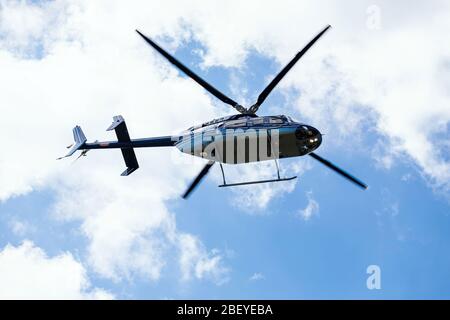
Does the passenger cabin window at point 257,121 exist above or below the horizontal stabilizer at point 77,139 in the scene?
below

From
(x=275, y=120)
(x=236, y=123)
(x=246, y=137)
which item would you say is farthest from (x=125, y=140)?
(x=275, y=120)

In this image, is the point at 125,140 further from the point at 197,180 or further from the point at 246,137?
the point at 246,137

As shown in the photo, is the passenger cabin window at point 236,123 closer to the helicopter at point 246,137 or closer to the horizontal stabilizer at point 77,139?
the helicopter at point 246,137

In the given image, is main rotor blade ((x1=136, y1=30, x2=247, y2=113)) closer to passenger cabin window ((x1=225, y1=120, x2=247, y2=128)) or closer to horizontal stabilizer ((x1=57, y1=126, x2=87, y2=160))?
passenger cabin window ((x1=225, y1=120, x2=247, y2=128))

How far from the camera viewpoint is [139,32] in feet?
81.5

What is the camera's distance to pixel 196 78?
2539 centimetres

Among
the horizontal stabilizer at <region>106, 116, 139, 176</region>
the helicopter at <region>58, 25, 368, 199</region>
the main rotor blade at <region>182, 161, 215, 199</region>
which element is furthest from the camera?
the horizontal stabilizer at <region>106, 116, 139, 176</region>

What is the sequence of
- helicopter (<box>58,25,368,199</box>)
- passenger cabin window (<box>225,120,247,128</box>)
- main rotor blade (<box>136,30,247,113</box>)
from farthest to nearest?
main rotor blade (<box>136,30,247,113</box>), passenger cabin window (<box>225,120,247,128</box>), helicopter (<box>58,25,368,199</box>)

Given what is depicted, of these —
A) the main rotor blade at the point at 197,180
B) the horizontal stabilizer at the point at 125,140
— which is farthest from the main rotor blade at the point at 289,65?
the horizontal stabilizer at the point at 125,140

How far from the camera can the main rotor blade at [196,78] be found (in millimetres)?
24984

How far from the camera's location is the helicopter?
23547mm

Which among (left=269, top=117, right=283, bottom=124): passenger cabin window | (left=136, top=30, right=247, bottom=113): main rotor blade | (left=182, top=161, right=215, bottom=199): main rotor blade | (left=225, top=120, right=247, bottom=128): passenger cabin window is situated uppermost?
(left=136, top=30, right=247, bottom=113): main rotor blade

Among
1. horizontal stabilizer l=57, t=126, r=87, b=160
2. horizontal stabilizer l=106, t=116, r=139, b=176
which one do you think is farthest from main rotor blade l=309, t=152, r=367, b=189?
horizontal stabilizer l=57, t=126, r=87, b=160
